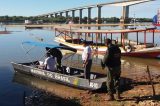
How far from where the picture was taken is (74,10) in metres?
118

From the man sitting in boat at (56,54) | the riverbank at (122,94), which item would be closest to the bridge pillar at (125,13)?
the man sitting in boat at (56,54)

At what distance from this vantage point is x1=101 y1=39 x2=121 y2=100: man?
13.2 meters

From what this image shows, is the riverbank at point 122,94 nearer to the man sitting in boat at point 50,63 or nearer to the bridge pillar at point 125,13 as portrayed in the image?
the man sitting in boat at point 50,63

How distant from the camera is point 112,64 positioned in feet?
43.8

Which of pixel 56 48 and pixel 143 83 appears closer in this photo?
pixel 143 83

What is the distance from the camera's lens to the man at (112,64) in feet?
43.2

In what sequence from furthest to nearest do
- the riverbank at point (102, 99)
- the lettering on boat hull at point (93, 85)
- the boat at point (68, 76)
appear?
the boat at point (68, 76) < the lettering on boat hull at point (93, 85) < the riverbank at point (102, 99)

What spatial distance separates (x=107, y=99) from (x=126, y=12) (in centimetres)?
8018

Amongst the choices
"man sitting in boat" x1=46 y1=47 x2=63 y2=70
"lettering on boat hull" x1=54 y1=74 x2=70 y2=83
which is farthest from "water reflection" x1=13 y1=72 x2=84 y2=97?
"man sitting in boat" x1=46 y1=47 x2=63 y2=70

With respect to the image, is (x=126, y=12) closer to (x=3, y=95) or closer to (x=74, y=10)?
(x=74, y=10)

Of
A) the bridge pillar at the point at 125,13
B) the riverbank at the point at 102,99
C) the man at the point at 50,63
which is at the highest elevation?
the bridge pillar at the point at 125,13

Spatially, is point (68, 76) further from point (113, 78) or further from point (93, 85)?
point (113, 78)

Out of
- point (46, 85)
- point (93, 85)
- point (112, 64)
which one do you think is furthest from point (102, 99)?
point (46, 85)

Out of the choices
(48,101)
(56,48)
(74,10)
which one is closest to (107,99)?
(48,101)
